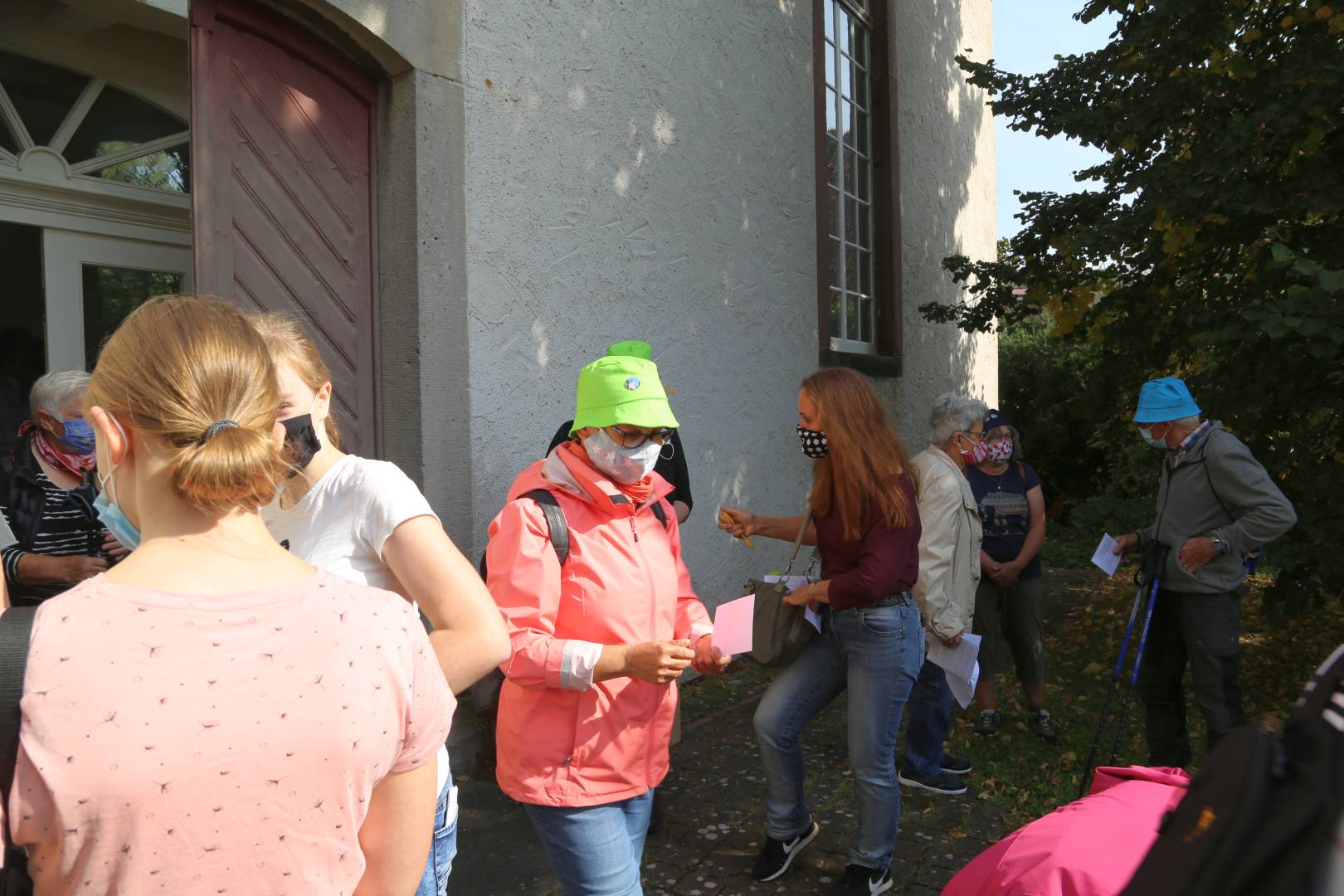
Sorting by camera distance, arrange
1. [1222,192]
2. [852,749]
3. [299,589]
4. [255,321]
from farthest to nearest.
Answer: [1222,192], [852,749], [255,321], [299,589]

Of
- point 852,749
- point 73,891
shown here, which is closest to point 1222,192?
point 852,749

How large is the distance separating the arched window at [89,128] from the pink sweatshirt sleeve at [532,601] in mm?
3509

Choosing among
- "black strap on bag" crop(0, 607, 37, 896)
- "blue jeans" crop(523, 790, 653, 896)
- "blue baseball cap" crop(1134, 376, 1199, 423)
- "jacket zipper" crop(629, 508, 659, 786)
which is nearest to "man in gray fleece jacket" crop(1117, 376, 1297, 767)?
"blue baseball cap" crop(1134, 376, 1199, 423)

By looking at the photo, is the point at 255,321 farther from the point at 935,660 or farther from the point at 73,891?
the point at 935,660

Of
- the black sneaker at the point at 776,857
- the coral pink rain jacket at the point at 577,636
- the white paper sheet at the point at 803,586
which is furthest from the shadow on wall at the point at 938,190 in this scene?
the coral pink rain jacket at the point at 577,636

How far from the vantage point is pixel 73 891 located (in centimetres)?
115

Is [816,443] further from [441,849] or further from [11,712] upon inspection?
[11,712]

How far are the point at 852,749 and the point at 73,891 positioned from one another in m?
2.83

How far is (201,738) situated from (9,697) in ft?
0.65

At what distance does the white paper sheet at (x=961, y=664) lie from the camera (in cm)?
450

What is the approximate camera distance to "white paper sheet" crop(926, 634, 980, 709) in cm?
450

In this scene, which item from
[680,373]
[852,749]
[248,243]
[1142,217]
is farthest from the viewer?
[680,373]

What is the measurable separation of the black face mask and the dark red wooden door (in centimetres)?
229

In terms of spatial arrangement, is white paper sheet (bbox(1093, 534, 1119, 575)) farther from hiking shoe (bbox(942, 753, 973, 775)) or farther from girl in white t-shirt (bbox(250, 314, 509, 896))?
girl in white t-shirt (bbox(250, 314, 509, 896))
